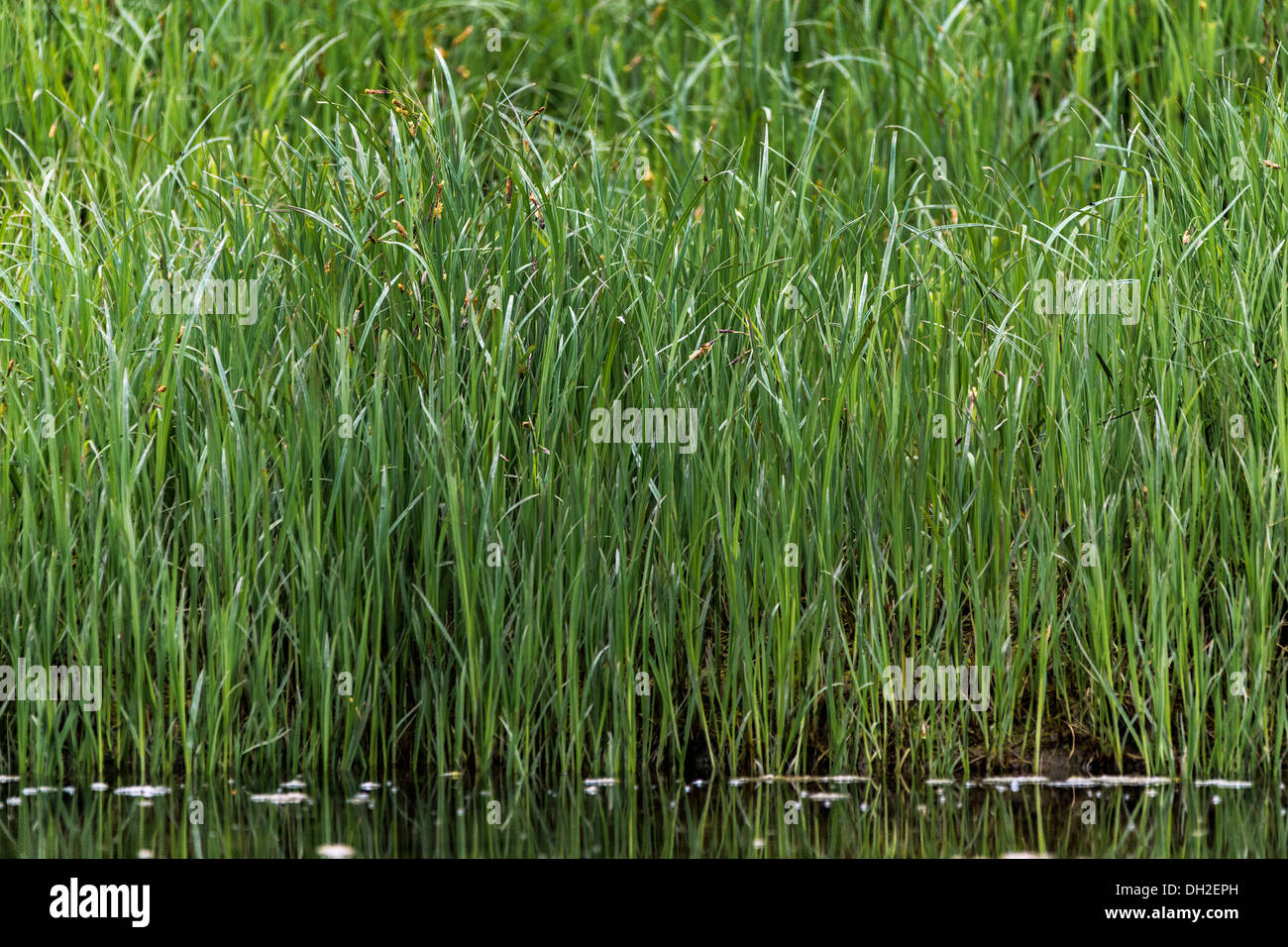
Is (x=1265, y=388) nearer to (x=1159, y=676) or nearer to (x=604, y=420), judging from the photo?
(x=1159, y=676)

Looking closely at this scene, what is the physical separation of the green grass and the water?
0.14 m

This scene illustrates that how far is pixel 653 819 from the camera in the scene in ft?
12.3

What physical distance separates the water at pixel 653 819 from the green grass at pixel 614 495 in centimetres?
14

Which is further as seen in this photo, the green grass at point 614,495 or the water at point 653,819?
the green grass at point 614,495

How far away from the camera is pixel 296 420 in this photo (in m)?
4.19

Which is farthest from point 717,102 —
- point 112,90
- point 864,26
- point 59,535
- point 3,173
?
point 59,535

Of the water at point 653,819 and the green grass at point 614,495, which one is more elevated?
the green grass at point 614,495

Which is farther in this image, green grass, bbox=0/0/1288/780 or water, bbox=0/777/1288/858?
green grass, bbox=0/0/1288/780

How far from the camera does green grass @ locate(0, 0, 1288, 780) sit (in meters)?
4.07

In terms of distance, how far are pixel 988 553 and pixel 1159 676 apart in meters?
0.63

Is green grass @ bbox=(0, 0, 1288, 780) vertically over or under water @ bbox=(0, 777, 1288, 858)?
over

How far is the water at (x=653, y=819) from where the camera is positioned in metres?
3.56

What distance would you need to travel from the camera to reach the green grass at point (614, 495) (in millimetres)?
4074
